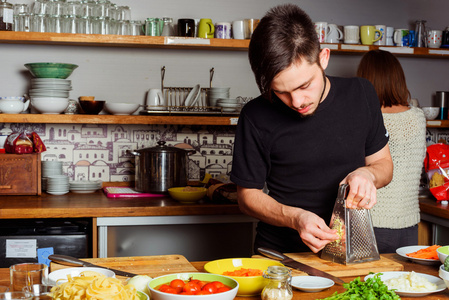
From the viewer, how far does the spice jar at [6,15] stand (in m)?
3.23

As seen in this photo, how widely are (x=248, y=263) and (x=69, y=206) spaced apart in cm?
165

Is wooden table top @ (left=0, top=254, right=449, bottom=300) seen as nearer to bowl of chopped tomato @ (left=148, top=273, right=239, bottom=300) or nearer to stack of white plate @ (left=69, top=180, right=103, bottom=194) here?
bowl of chopped tomato @ (left=148, top=273, right=239, bottom=300)

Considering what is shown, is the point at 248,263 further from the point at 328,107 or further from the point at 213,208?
the point at 213,208

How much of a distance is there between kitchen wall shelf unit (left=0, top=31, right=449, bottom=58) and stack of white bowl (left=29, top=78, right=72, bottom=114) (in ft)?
0.80

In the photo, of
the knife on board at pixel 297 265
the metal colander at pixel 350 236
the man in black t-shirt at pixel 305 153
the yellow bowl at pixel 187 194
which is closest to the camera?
the knife on board at pixel 297 265

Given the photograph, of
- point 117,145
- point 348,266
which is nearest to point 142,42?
point 117,145

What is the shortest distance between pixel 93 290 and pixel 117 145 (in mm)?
2644

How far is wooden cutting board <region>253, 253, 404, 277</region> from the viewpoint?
1599 millimetres

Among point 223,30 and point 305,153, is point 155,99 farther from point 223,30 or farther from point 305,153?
point 305,153

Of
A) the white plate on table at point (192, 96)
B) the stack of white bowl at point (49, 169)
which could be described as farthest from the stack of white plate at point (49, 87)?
the white plate on table at point (192, 96)

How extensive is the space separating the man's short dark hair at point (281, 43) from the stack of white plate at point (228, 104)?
5.96ft

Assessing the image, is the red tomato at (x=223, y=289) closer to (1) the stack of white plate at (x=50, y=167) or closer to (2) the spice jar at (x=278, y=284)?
(2) the spice jar at (x=278, y=284)

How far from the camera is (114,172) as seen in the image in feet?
12.1

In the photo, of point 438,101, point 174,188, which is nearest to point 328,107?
point 174,188
